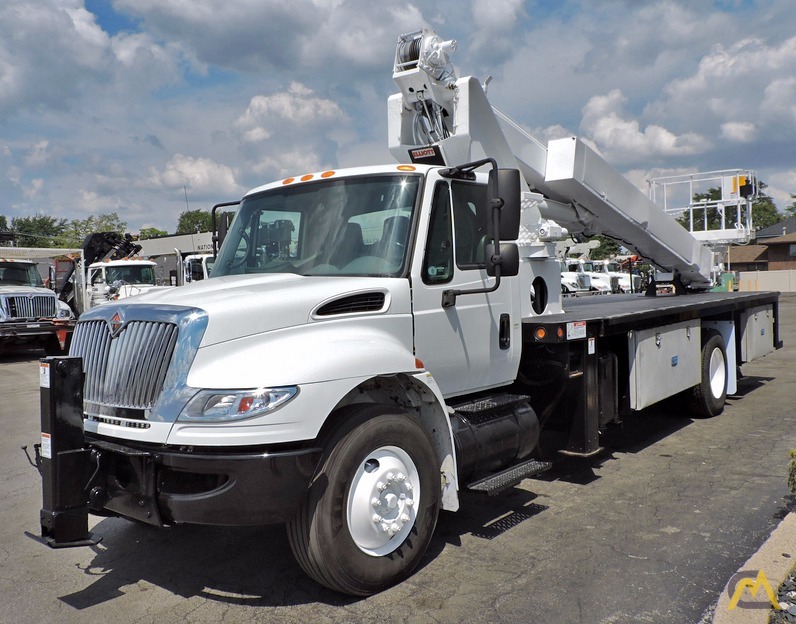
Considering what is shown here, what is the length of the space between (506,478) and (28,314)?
1521 cm

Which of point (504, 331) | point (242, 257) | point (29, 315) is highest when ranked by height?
point (242, 257)

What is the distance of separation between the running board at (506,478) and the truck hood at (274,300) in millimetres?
1271

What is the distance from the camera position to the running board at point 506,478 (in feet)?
15.2

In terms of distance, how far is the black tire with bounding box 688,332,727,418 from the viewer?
840cm

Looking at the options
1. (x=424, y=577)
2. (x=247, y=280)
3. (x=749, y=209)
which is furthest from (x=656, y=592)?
(x=749, y=209)

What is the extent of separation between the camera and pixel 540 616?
12.1 ft

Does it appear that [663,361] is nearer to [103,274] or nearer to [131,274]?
[131,274]

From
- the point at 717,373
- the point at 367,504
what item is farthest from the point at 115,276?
the point at 367,504

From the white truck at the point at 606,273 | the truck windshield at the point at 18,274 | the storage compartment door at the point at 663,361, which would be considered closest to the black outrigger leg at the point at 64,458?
the storage compartment door at the point at 663,361

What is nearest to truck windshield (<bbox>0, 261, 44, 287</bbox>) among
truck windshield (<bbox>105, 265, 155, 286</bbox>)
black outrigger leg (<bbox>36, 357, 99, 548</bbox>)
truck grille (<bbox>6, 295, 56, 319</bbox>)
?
truck grille (<bbox>6, 295, 56, 319</bbox>)

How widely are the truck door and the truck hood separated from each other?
0.29 m

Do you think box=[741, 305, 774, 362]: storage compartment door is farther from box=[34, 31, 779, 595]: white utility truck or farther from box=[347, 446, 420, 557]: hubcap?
box=[347, 446, 420, 557]: hubcap

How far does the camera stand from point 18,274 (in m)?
18.1

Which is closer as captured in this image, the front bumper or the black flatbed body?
the black flatbed body
